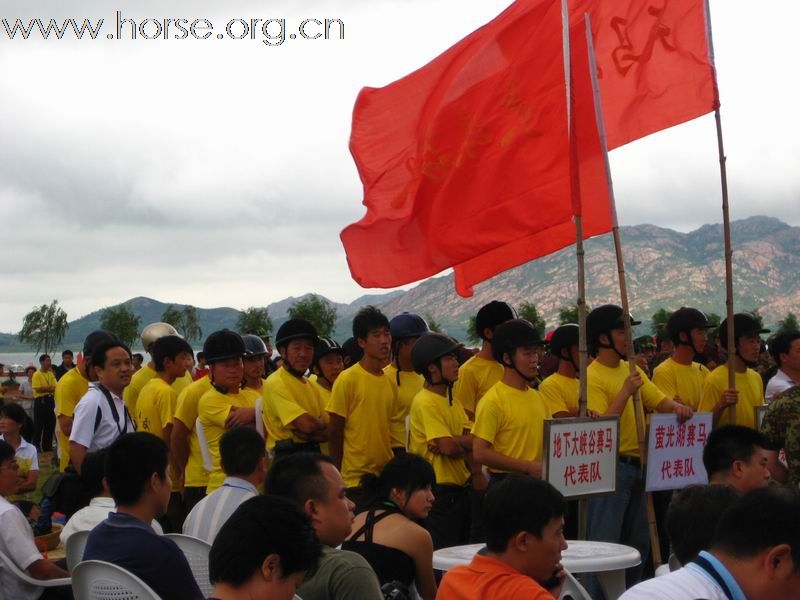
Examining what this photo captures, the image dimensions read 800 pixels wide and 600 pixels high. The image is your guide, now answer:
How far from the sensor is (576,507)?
8031mm

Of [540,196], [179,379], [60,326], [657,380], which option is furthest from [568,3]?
[60,326]

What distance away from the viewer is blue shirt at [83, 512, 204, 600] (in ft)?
14.4

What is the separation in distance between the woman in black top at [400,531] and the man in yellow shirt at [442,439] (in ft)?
6.51

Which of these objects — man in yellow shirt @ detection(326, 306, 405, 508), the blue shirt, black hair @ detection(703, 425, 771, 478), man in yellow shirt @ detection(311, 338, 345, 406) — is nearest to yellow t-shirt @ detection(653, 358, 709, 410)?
man in yellow shirt @ detection(326, 306, 405, 508)

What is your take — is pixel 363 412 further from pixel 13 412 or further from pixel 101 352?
pixel 13 412

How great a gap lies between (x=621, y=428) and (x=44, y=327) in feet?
207

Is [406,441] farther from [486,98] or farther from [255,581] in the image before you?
[255,581]

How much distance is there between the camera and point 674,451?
7586 mm

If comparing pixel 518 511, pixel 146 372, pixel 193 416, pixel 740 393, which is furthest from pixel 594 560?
pixel 146 372

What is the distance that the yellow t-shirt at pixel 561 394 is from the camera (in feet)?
26.6

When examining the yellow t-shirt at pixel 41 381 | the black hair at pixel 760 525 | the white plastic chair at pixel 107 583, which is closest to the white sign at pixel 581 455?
the white plastic chair at pixel 107 583

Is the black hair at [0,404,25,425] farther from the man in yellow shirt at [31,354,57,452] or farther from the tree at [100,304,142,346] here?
the tree at [100,304,142,346]

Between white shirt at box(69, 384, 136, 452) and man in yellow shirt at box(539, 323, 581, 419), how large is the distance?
3032mm

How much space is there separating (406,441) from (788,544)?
5.21 metres
